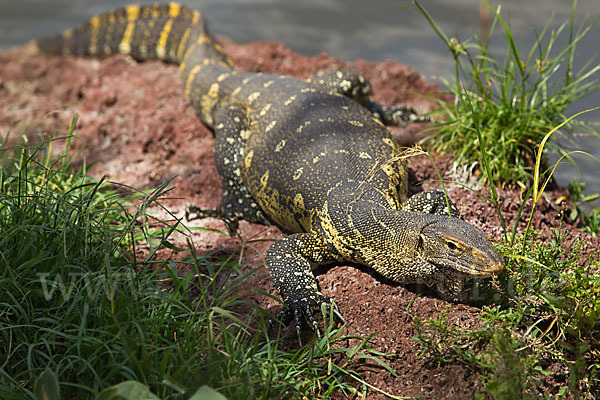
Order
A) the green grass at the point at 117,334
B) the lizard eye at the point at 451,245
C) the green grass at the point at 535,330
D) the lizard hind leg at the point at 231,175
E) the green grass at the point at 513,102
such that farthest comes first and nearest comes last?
the lizard hind leg at the point at 231,175, the green grass at the point at 513,102, the lizard eye at the point at 451,245, the green grass at the point at 535,330, the green grass at the point at 117,334

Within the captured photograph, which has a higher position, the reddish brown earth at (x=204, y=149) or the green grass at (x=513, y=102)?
the green grass at (x=513, y=102)

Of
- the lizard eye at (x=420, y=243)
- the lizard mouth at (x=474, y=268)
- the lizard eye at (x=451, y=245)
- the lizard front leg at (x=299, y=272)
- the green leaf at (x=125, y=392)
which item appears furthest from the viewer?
the lizard front leg at (x=299, y=272)

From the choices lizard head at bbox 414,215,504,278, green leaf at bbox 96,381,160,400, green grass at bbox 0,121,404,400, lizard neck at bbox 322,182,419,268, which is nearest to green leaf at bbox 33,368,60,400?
green grass at bbox 0,121,404,400

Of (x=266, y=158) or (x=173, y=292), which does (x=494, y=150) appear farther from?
(x=173, y=292)

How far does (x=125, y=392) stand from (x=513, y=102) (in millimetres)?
4135

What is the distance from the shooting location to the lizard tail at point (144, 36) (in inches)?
274

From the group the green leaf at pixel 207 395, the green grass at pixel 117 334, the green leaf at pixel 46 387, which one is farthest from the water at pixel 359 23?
the green leaf at pixel 46 387

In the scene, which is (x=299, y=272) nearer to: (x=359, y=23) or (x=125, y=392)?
(x=125, y=392)

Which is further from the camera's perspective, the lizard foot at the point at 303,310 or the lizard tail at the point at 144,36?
the lizard tail at the point at 144,36

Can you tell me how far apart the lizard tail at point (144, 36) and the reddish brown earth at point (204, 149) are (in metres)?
0.20

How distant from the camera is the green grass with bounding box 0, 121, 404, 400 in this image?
114 inches

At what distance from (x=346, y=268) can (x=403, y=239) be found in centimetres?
66

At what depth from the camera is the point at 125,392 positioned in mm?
2572

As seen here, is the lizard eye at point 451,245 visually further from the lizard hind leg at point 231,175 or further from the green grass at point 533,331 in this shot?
the lizard hind leg at point 231,175
